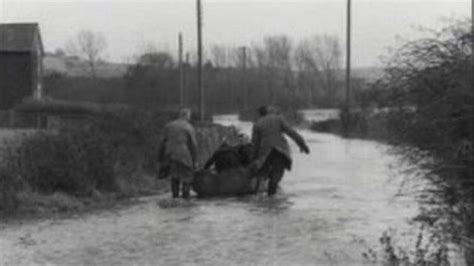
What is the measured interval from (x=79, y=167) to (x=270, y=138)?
3614mm

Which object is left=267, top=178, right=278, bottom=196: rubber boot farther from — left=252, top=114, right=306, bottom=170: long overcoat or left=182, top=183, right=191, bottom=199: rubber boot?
left=182, top=183, right=191, bottom=199: rubber boot

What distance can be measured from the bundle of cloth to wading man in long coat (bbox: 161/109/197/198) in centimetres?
25

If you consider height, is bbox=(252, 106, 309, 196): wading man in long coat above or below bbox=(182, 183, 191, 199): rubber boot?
above

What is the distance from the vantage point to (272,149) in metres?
19.0

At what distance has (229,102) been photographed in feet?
430

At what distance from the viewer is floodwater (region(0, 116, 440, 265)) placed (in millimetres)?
11773

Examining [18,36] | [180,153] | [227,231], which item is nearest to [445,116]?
[227,231]

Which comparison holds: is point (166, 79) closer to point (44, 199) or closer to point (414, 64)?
point (44, 199)

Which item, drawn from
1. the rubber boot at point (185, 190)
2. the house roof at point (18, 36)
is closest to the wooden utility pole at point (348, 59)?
the house roof at point (18, 36)

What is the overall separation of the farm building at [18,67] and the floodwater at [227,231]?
47.8 m

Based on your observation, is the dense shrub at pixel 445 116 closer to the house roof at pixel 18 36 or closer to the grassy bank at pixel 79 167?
the grassy bank at pixel 79 167

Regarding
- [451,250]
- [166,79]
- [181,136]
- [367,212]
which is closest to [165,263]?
[451,250]

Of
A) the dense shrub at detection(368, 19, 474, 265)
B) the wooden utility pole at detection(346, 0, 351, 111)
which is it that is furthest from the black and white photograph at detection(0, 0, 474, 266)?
the wooden utility pole at detection(346, 0, 351, 111)

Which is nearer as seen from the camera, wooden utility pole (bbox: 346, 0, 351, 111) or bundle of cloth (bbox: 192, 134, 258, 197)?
bundle of cloth (bbox: 192, 134, 258, 197)
